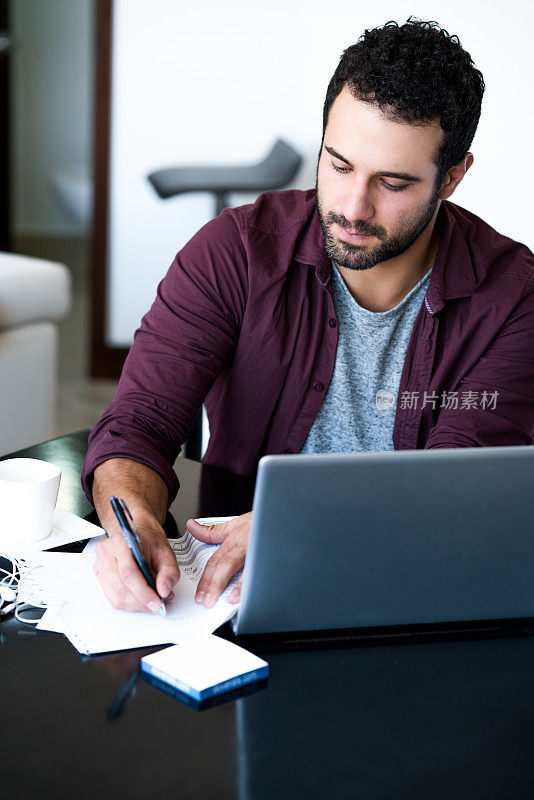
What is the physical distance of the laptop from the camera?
0.83 meters

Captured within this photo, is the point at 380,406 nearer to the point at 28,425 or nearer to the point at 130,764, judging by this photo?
the point at 130,764

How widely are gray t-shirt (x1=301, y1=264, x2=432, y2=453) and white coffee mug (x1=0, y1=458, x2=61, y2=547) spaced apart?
21.6 inches

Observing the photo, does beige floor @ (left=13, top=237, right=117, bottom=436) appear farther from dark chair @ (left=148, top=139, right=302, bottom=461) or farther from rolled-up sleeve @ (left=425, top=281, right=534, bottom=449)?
rolled-up sleeve @ (left=425, top=281, right=534, bottom=449)

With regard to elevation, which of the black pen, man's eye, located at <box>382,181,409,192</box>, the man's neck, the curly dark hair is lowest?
the black pen

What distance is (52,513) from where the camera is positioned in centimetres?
109

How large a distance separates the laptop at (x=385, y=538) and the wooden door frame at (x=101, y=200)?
10.2 feet

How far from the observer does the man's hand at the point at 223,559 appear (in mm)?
977

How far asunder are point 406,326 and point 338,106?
37cm

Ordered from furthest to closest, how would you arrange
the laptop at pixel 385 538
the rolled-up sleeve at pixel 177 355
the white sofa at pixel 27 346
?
the white sofa at pixel 27 346, the rolled-up sleeve at pixel 177 355, the laptop at pixel 385 538

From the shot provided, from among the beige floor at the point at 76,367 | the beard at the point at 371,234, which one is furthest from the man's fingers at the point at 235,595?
the beige floor at the point at 76,367

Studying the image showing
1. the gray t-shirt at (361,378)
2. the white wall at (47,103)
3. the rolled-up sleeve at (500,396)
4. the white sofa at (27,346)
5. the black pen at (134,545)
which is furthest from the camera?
the white wall at (47,103)

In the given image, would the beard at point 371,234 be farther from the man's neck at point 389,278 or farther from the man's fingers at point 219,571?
the man's fingers at point 219,571

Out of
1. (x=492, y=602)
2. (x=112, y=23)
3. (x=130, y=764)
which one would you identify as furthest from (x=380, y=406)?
(x=112, y=23)

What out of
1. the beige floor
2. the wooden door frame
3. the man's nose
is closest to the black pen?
the man's nose
